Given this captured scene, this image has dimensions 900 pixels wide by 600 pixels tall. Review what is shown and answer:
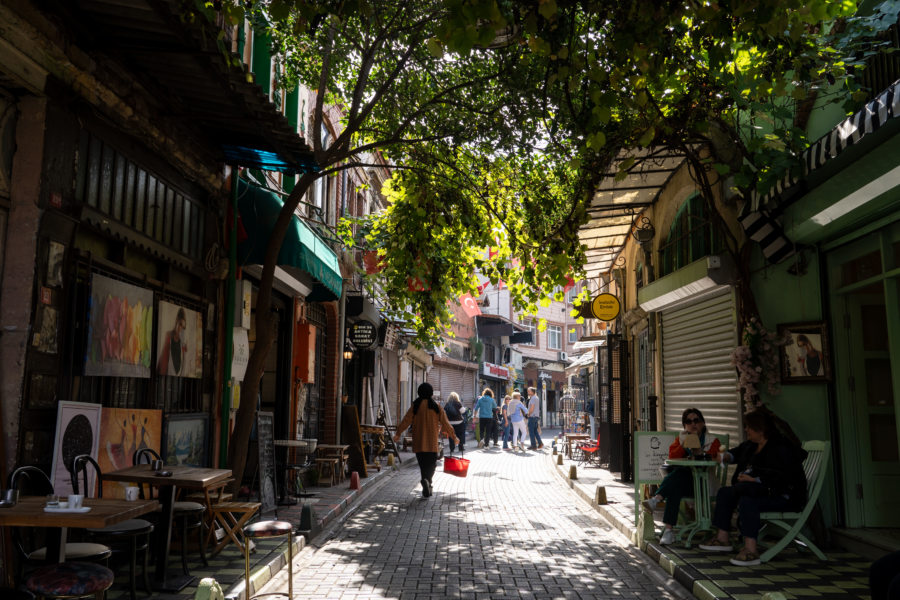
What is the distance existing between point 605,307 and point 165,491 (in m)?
11.3

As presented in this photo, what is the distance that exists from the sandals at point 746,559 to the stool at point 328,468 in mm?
7927

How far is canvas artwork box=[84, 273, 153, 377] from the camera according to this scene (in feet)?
20.9

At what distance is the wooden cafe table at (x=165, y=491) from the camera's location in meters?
5.78

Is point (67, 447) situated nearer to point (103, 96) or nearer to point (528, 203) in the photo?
point (103, 96)

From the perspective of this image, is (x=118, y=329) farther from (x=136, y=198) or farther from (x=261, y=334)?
(x=261, y=334)

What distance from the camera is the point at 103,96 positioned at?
6469mm

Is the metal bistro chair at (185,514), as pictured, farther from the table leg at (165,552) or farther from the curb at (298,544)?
the curb at (298,544)

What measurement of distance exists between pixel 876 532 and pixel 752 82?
14.9 feet

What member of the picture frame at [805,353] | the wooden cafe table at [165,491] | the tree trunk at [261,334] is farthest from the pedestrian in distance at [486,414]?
the wooden cafe table at [165,491]

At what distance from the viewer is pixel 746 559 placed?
6.81m

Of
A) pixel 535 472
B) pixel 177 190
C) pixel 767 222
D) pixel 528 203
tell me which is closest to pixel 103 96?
pixel 177 190

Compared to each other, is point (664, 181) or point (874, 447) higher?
point (664, 181)

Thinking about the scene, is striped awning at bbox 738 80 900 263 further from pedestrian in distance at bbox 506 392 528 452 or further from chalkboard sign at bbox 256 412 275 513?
pedestrian in distance at bbox 506 392 528 452

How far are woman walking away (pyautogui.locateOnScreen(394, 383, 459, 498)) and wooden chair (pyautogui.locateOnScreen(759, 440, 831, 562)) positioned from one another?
5919mm
